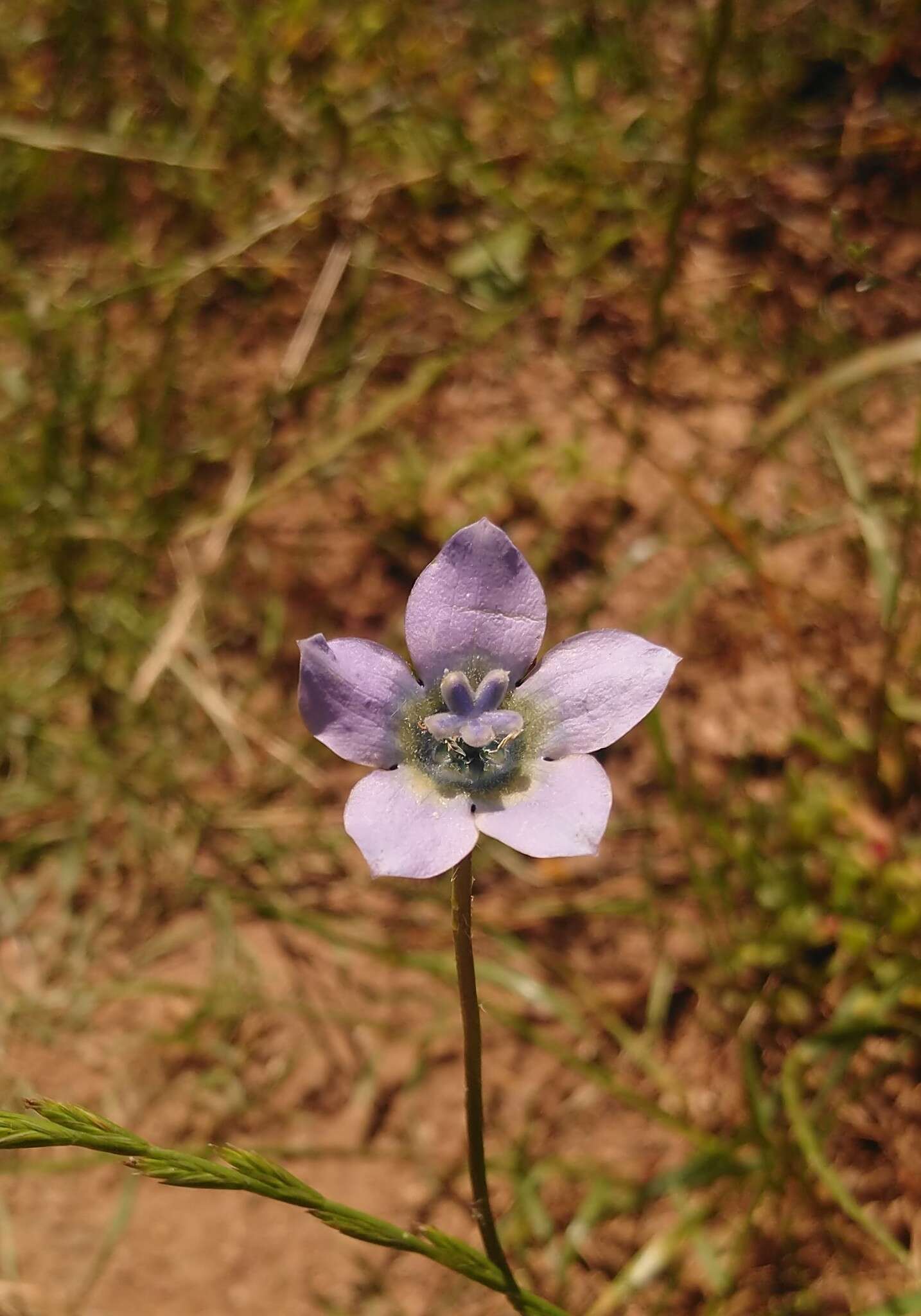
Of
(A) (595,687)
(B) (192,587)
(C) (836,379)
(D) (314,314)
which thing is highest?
(A) (595,687)

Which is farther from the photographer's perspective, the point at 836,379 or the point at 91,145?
the point at 91,145

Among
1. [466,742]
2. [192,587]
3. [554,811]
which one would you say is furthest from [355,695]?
[192,587]

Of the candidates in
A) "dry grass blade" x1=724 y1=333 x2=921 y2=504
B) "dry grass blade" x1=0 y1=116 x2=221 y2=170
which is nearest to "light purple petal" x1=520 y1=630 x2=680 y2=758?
"dry grass blade" x1=724 y1=333 x2=921 y2=504

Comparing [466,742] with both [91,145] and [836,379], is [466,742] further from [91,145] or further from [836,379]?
[91,145]

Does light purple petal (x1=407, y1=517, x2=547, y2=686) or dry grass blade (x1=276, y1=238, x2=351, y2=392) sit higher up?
light purple petal (x1=407, y1=517, x2=547, y2=686)

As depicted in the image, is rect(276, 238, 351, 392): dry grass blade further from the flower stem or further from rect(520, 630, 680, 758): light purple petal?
the flower stem

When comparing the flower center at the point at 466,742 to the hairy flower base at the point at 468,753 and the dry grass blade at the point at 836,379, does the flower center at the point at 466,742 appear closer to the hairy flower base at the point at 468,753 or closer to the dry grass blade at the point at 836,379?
the hairy flower base at the point at 468,753
